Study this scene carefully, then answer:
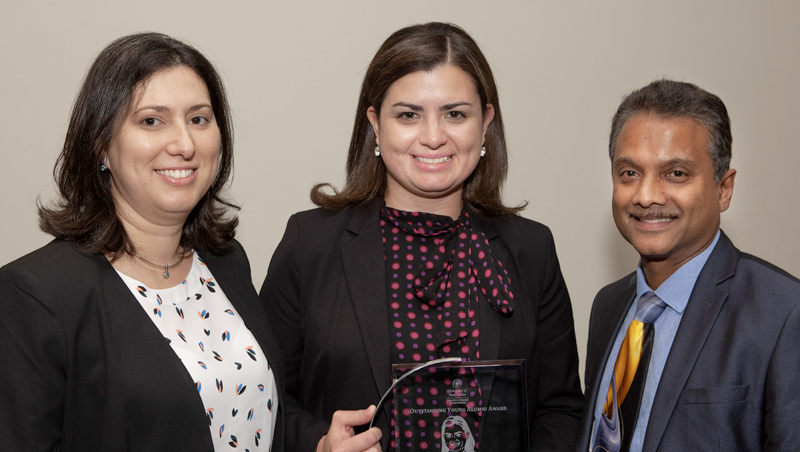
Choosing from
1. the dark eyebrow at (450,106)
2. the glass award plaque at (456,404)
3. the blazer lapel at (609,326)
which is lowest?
the glass award plaque at (456,404)

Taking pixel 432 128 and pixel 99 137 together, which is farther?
pixel 432 128

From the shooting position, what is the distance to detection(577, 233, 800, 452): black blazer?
1936mm

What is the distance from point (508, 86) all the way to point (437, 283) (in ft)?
6.06

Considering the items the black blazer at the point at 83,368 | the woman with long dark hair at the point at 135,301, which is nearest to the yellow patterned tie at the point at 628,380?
the woman with long dark hair at the point at 135,301

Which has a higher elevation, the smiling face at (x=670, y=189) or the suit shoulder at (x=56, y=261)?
the smiling face at (x=670, y=189)

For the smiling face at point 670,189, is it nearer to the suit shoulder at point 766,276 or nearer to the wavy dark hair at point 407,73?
the suit shoulder at point 766,276

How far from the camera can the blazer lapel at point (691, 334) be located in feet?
6.84

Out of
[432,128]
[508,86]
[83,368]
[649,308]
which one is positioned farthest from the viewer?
[508,86]

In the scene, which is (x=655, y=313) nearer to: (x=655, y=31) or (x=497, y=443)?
(x=497, y=443)

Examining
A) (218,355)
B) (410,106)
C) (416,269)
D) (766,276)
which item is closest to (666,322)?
(766,276)

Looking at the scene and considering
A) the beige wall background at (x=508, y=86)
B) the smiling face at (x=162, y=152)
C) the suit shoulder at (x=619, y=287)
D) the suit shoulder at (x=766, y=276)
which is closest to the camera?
the suit shoulder at (x=766, y=276)

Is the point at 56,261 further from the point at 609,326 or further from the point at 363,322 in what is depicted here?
the point at 609,326

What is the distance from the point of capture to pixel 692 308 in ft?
7.09

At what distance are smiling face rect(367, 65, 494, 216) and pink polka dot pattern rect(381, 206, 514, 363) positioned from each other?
17cm
